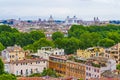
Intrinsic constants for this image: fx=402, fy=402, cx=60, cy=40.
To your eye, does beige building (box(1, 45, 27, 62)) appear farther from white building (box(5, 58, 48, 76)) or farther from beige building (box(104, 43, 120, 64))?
beige building (box(104, 43, 120, 64))

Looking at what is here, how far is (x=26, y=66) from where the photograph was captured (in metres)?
36.8

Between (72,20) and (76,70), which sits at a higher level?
(76,70)

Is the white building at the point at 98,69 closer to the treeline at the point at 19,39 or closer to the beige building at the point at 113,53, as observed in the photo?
the beige building at the point at 113,53

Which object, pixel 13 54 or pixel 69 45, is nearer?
pixel 13 54

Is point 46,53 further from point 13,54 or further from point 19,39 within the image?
point 19,39

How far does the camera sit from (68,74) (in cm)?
3647

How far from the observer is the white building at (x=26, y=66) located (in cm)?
3603

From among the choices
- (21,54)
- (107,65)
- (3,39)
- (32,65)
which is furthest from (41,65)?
(3,39)

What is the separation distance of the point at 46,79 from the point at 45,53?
11.3 m

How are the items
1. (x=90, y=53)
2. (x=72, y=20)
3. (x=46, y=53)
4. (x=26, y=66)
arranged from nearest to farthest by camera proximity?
(x=26, y=66), (x=46, y=53), (x=90, y=53), (x=72, y=20)

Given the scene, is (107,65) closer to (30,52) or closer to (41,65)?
(41,65)

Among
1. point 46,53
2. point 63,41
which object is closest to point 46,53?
point 46,53

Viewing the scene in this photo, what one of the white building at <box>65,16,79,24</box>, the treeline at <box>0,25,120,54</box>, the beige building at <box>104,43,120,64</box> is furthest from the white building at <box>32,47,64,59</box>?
the white building at <box>65,16,79,24</box>

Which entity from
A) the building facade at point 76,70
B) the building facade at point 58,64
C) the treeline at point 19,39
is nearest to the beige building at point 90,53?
the building facade at point 58,64
